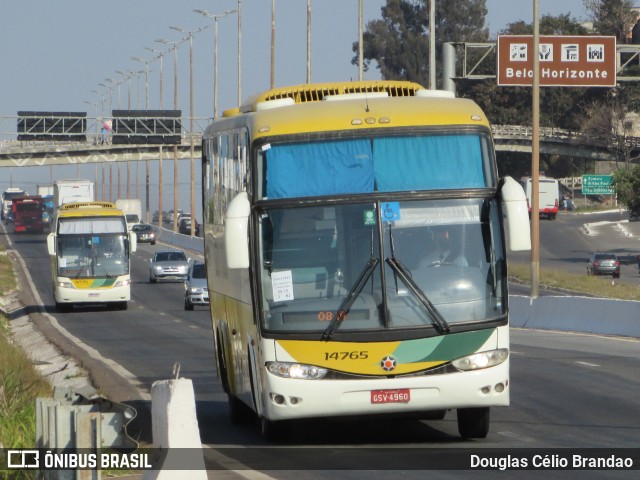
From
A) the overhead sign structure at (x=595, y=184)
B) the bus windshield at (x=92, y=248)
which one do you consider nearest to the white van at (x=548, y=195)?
the overhead sign structure at (x=595, y=184)

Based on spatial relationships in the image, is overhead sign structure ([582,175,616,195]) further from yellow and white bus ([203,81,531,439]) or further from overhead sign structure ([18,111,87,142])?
yellow and white bus ([203,81,531,439])

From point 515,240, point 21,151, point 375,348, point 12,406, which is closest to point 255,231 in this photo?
point 375,348

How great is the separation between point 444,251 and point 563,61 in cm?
3023

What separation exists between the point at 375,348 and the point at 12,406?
432 cm

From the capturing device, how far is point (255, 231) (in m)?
12.9

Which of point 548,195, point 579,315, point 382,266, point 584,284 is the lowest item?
point 584,284

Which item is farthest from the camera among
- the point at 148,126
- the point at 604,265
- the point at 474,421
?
the point at 148,126

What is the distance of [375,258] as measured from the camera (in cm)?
1269

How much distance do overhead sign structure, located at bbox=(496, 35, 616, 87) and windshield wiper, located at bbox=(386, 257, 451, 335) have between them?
28966mm

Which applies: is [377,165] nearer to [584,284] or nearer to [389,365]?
[389,365]

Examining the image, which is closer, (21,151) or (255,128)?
(255,128)

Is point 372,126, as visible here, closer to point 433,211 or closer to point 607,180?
point 433,211

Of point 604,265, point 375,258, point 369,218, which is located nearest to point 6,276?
point 604,265

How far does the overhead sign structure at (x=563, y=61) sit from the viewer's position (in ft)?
135
